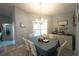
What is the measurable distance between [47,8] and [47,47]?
1.95 feet

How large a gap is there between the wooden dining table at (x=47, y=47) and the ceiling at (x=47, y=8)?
0.43 meters

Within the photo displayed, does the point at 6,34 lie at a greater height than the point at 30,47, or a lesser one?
greater

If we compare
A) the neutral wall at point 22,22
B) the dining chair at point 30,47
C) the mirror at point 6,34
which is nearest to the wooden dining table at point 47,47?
the dining chair at point 30,47

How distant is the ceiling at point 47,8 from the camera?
1.70m

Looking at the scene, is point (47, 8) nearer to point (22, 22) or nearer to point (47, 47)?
point (22, 22)

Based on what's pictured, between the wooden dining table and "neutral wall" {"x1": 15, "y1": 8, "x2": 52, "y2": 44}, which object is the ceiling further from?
the wooden dining table

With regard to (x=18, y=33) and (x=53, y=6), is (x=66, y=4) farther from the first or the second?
(x=18, y=33)

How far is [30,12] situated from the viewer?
174cm

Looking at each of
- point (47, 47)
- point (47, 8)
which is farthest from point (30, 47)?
point (47, 8)

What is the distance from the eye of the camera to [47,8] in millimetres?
1725

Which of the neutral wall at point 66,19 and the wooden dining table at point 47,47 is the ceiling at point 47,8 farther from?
the wooden dining table at point 47,47

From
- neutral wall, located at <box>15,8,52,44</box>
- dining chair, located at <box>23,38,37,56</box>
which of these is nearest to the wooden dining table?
dining chair, located at <box>23,38,37,56</box>

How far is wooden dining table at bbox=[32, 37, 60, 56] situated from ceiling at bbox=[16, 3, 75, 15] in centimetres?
43

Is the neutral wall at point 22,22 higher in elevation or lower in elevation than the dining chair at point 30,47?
higher
